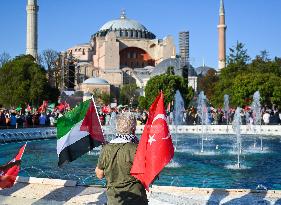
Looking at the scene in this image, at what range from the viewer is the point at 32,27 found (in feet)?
246

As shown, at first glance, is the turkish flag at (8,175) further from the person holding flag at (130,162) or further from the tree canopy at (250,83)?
the tree canopy at (250,83)

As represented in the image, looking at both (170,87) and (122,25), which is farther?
(122,25)

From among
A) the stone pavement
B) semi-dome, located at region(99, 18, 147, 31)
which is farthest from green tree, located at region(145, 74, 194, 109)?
semi-dome, located at region(99, 18, 147, 31)

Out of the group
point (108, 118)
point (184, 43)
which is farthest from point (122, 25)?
point (108, 118)

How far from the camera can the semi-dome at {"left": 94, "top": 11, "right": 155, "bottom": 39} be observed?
104m

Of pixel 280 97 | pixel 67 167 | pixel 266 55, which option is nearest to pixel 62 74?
pixel 266 55

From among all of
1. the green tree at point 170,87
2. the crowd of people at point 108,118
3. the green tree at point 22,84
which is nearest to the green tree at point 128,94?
the green tree at point 170,87

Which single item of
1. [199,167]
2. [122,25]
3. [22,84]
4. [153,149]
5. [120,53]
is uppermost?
[122,25]

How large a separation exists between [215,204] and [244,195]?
67 centimetres

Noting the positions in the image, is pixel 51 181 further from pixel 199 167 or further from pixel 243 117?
pixel 243 117

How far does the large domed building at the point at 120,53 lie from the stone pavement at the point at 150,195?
7592 cm

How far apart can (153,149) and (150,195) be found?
2839 mm

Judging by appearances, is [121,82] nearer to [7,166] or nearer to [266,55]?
[266,55]

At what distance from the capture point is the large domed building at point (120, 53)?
9169 centimetres
